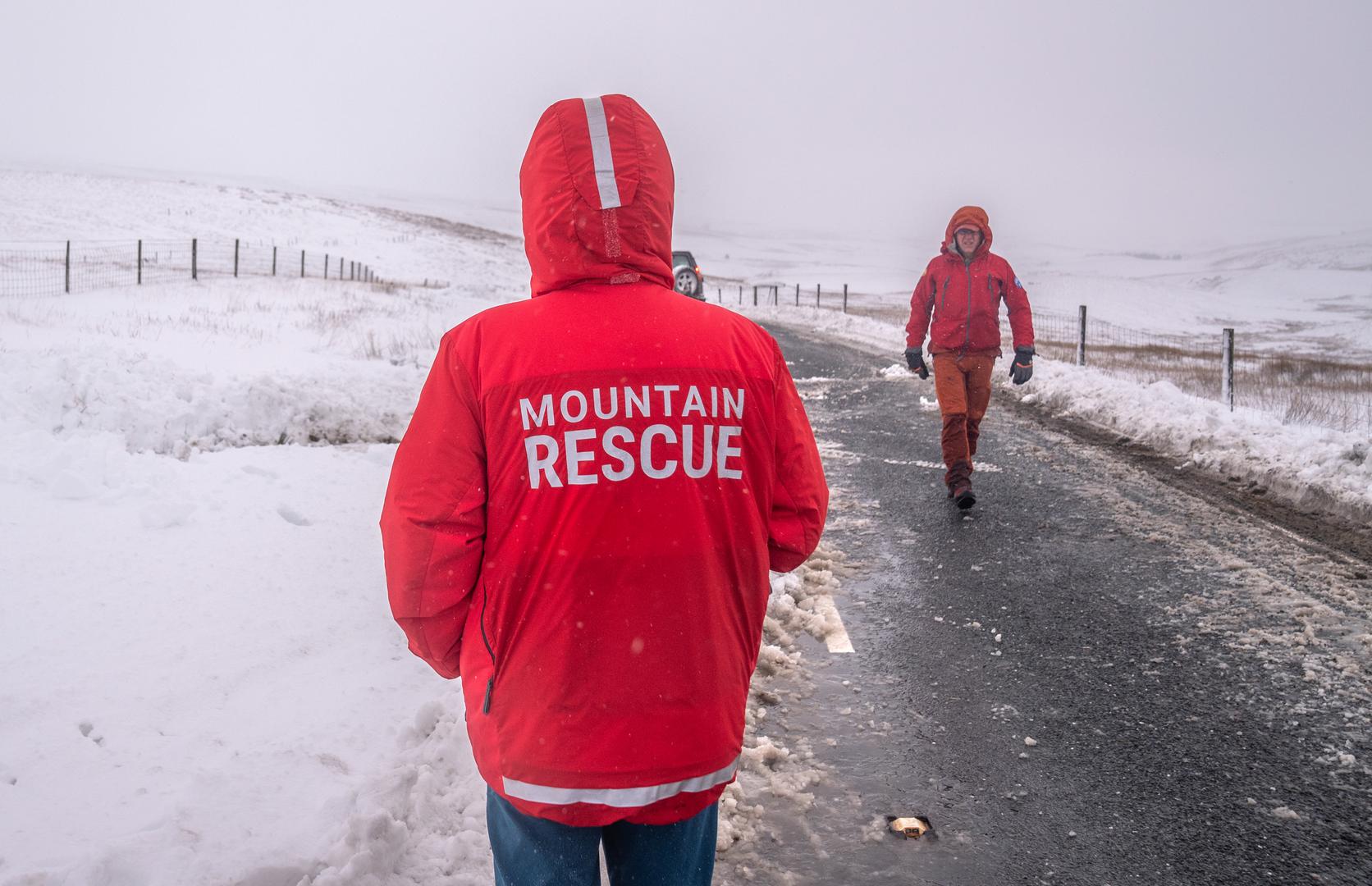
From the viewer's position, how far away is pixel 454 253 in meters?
64.4

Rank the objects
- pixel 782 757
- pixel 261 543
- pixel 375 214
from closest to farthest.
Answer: pixel 782 757 → pixel 261 543 → pixel 375 214

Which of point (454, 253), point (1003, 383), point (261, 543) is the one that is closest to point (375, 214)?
point (454, 253)

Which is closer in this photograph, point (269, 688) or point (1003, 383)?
point (269, 688)

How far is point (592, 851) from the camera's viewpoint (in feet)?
5.29

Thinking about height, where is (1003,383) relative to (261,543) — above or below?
above

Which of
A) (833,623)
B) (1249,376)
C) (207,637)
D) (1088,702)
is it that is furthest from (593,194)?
(1249,376)

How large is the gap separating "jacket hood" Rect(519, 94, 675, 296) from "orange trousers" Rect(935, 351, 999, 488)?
550 centimetres

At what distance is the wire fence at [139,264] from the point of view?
2553 cm

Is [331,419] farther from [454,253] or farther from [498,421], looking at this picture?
[454,253]

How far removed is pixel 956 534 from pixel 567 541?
512 centimetres

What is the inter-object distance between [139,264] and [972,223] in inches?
887

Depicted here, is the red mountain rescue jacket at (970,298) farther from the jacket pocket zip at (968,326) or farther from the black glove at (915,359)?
the black glove at (915,359)

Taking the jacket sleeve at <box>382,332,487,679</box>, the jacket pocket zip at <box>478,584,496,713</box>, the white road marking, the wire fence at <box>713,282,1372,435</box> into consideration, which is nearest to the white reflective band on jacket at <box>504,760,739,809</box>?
the jacket pocket zip at <box>478,584,496,713</box>

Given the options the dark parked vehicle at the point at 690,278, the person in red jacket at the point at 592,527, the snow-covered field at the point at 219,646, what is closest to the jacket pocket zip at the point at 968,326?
the snow-covered field at the point at 219,646
